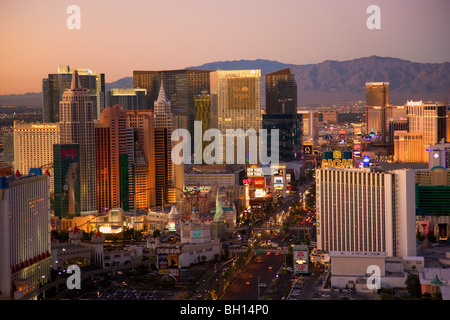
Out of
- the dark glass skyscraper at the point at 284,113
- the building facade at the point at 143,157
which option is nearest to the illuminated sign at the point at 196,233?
the building facade at the point at 143,157

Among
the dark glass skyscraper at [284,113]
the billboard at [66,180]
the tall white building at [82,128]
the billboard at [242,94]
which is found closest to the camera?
the billboard at [66,180]

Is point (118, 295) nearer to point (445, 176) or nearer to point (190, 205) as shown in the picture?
point (190, 205)

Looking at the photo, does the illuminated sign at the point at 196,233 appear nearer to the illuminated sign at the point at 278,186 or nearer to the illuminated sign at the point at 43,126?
the illuminated sign at the point at 278,186

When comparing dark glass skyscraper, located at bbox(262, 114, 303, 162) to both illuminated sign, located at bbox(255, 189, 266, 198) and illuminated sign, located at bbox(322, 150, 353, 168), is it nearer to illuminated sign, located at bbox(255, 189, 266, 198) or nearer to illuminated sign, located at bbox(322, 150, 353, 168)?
illuminated sign, located at bbox(322, 150, 353, 168)

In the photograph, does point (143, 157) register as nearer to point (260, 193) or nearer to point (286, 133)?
point (260, 193)

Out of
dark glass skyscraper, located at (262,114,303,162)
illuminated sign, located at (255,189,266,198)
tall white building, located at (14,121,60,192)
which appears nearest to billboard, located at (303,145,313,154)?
dark glass skyscraper, located at (262,114,303,162)

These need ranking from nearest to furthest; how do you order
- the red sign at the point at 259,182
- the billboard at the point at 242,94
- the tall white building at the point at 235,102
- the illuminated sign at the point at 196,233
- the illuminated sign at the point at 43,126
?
the illuminated sign at the point at 196,233, the illuminated sign at the point at 43,126, the red sign at the point at 259,182, the tall white building at the point at 235,102, the billboard at the point at 242,94

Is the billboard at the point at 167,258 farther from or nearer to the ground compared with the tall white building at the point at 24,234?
nearer to the ground
